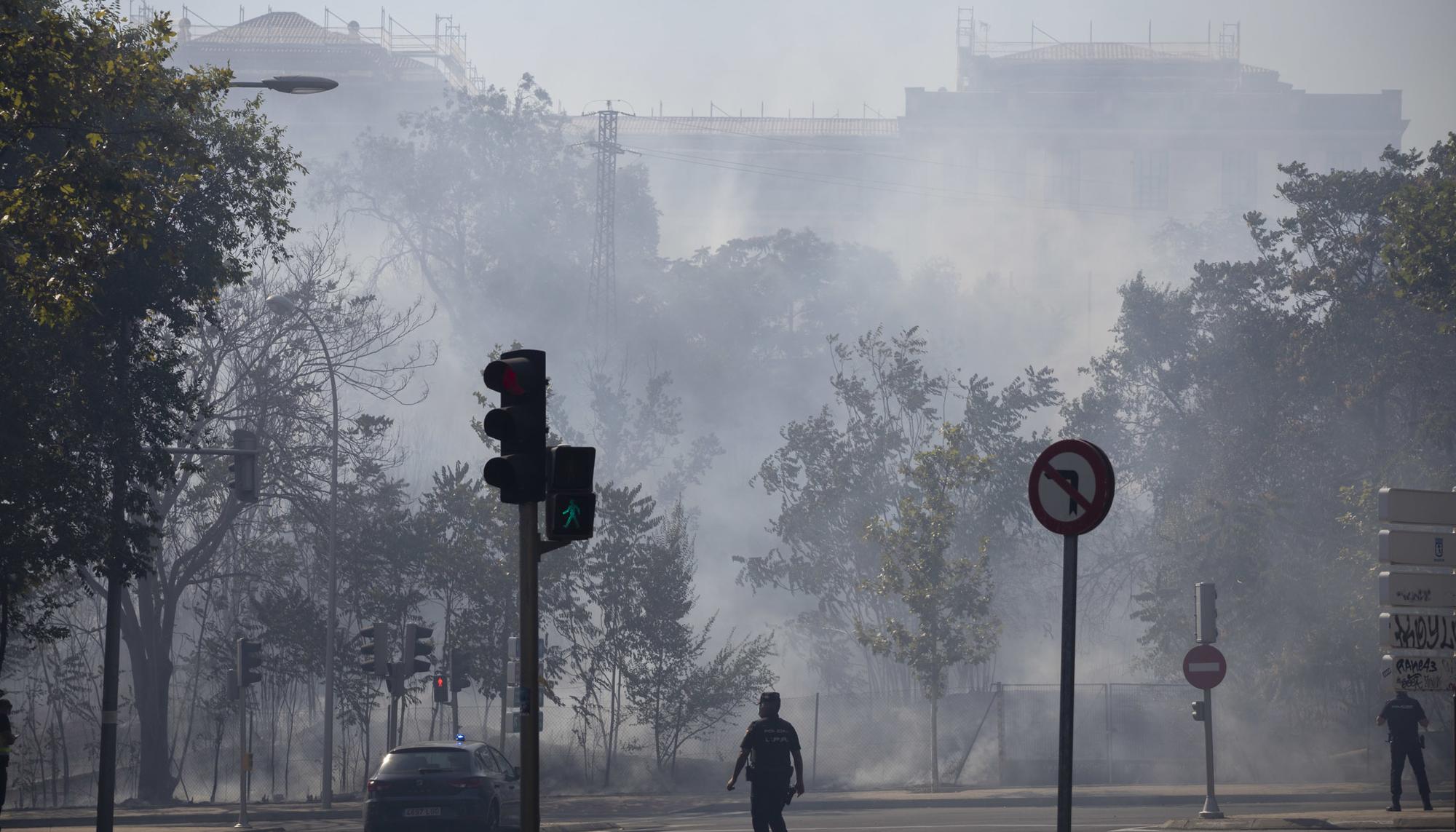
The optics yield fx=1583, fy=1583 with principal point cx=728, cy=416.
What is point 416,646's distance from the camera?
27438 millimetres

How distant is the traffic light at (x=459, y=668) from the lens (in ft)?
96.9

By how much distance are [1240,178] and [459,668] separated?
4206 inches

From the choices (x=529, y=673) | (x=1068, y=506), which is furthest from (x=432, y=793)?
(x=1068, y=506)

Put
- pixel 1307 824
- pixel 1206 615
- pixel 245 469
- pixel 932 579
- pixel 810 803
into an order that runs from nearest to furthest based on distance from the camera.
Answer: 1. pixel 1307 824
2. pixel 1206 615
3. pixel 245 469
4. pixel 810 803
5. pixel 932 579

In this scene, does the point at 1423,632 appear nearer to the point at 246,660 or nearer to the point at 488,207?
the point at 246,660

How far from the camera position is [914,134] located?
126 m

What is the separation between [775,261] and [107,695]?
254 ft

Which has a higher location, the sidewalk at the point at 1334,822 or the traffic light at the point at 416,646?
the traffic light at the point at 416,646

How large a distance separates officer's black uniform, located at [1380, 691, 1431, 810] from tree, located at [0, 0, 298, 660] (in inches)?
640

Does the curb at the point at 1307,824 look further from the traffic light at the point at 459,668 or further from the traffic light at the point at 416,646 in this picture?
the traffic light at the point at 459,668

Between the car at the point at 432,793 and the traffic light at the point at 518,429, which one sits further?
the car at the point at 432,793

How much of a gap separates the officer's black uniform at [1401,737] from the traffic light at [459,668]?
52.7ft

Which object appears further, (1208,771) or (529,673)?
(1208,771)

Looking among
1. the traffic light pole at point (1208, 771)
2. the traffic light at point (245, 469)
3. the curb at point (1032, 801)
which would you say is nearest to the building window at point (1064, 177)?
the curb at point (1032, 801)
